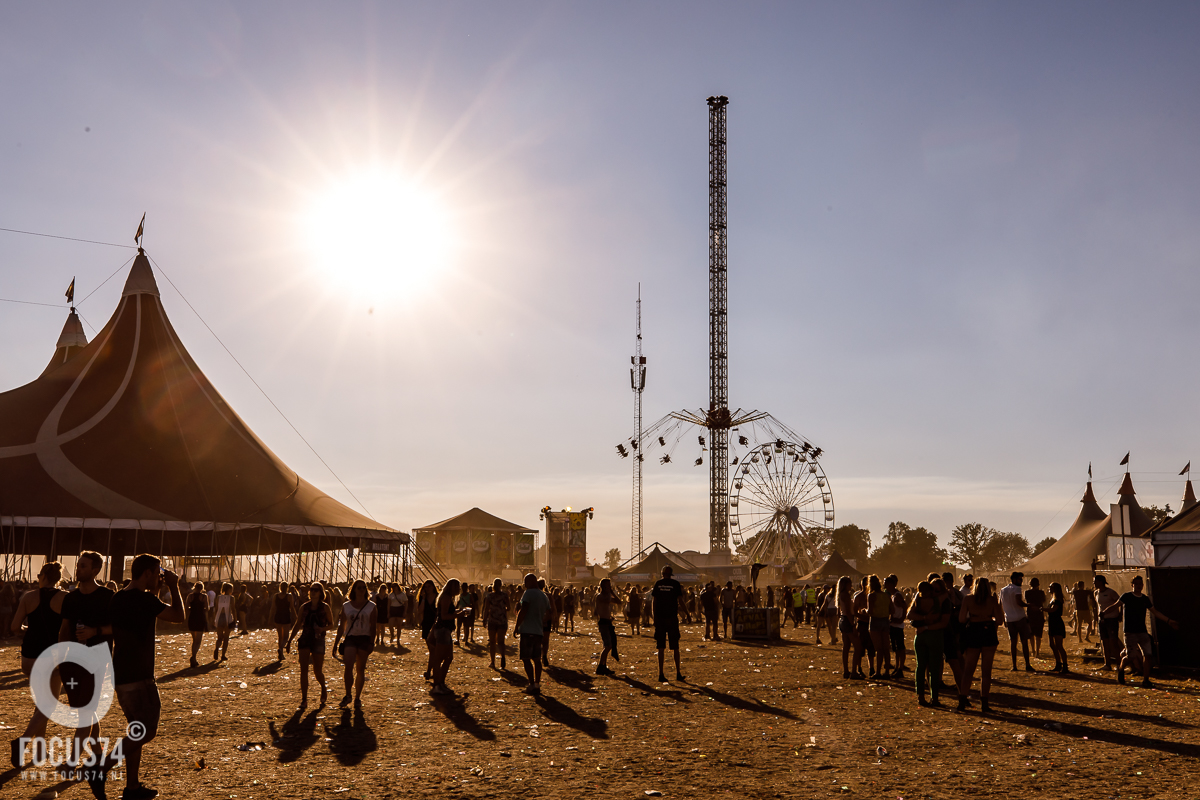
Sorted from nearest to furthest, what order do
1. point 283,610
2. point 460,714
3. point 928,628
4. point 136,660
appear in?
point 136,660
point 928,628
point 460,714
point 283,610

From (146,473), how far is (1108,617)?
33.5m

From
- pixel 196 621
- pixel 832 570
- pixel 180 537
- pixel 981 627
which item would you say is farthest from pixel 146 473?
pixel 832 570

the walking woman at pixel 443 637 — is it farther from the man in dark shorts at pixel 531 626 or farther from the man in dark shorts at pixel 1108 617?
the man in dark shorts at pixel 1108 617

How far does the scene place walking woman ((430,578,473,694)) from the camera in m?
15.0

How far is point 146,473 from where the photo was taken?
37625mm

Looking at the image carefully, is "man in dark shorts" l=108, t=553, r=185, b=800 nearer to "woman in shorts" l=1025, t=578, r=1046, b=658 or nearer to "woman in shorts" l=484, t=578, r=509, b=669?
"woman in shorts" l=484, t=578, r=509, b=669

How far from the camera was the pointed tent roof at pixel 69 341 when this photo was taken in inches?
Answer: 2502

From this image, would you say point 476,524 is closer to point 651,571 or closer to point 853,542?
point 651,571

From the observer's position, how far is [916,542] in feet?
507

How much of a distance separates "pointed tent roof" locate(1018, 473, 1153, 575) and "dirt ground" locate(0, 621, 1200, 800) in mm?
31667

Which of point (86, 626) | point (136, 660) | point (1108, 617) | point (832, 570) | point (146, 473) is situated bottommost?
point (1108, 617)

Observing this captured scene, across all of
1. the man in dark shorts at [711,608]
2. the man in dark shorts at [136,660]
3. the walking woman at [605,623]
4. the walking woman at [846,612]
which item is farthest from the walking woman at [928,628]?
the man in dark shorts at [711,608]

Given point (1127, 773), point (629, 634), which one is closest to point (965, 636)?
point (1127, 773)

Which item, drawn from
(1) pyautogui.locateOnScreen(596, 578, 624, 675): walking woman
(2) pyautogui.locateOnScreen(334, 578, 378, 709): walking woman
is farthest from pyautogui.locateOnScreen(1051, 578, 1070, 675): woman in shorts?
(2) pyautogui.locateOnScreen(334, 578, 378, 709): walking woman
